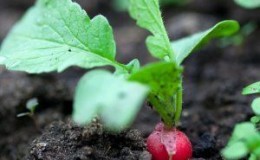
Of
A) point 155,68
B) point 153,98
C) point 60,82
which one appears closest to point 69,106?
point 60,82

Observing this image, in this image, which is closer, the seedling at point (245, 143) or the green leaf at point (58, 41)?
the seedling at point (245, 143)

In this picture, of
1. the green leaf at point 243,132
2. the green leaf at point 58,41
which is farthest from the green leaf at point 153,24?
the green leaf at point 243,132

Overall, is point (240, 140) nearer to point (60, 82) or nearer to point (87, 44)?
point (87, 44)

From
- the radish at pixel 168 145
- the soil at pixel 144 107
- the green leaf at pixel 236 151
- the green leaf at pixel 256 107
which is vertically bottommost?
the soil at pixel 144 107

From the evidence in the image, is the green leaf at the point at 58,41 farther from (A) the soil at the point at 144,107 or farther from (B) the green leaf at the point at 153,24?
(A) the soil at the point at 144,107

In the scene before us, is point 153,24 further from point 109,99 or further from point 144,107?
point 144,107

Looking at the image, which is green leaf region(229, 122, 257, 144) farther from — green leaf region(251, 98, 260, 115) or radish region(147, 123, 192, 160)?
radish region(147, 123, 192, 160)

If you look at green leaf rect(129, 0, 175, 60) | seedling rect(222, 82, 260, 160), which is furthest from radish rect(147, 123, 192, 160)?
green leaf rect(129, 0, 175, 60)
